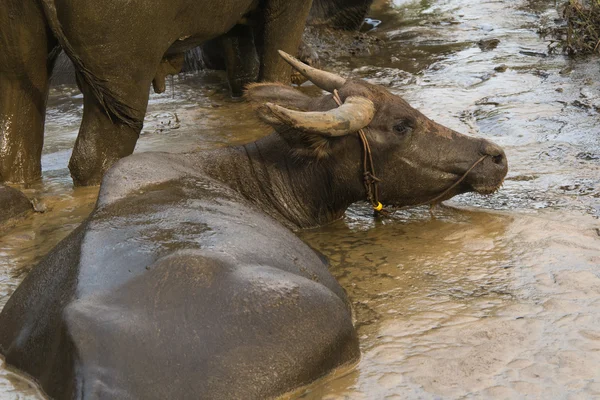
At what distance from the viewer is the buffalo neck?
21.2 ft

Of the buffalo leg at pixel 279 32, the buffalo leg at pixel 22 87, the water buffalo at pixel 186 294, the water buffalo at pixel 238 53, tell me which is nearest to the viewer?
the water buffalo at pixel 186 294

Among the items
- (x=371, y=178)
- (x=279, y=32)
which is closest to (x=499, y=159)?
(x=371, y=178)

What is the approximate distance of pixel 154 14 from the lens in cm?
741

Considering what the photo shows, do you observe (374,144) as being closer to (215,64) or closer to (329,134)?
(329,134)

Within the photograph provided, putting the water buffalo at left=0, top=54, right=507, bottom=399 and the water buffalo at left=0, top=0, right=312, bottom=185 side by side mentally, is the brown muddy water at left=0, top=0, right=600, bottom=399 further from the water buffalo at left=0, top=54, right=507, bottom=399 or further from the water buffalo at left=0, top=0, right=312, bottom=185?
the water buffalo at left=0, top=0, right=312, bottom=185

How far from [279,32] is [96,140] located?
2617 millimetres

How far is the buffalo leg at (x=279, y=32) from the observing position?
944cm

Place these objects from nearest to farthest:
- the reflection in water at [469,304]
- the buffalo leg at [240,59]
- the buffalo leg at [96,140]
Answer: the reflection in water at [469,304] < the buffalo leg at [96,140] < the buffalo leg at [240,59]

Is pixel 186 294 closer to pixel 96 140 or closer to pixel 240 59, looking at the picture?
pixel 96 140

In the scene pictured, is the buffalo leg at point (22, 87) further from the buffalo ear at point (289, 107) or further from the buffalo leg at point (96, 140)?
the buffalo ear at point (289, 107)

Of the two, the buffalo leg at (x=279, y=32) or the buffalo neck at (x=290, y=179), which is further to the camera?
the buffalo leg at (x=279, y=32)

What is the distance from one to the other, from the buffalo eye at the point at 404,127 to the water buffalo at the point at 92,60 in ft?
6.99

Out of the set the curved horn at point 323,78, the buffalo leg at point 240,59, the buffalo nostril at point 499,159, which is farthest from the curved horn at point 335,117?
the buffalo leg at point 240,59

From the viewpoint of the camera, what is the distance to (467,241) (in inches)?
244
